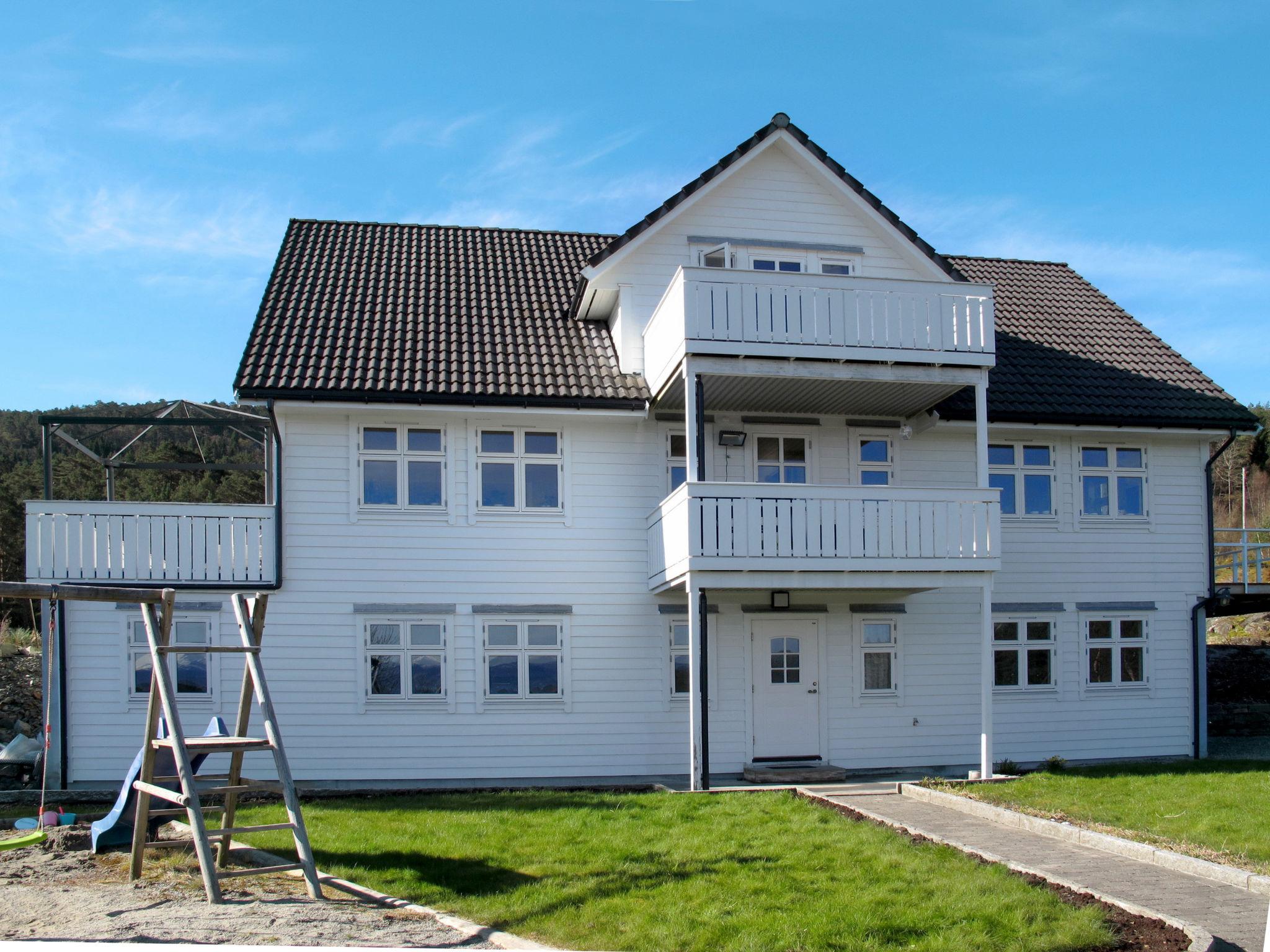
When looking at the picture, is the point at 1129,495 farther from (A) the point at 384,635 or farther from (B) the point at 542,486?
(A) the point at 384,635

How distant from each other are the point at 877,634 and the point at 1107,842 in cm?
799

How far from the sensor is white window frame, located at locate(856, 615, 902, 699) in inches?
716

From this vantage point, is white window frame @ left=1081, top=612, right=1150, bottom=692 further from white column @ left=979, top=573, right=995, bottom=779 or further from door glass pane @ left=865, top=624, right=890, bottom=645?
door glass pane @ left=865, top=624, right=890, bottom=645

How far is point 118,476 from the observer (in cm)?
4734

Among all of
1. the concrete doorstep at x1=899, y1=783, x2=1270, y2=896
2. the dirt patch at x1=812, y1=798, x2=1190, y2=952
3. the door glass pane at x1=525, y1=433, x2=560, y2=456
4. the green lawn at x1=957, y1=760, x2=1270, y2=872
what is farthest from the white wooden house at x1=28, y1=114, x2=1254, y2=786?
the dirt patch at x1=812, y1=798, x2=1190, y2=952

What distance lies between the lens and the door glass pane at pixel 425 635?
56.7 feet

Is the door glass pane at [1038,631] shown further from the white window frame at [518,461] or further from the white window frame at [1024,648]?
the white window frame at [518,461]

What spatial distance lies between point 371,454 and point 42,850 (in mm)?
8034

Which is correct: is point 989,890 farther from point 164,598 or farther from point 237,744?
point 164,598

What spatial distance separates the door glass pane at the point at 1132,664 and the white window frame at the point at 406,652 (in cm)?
1089

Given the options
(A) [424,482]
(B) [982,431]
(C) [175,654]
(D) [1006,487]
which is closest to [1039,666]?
(D) [1006,487]

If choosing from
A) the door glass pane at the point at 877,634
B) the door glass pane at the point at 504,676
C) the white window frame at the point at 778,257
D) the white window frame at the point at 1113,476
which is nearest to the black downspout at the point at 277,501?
the door glass pane at the point at 504,676

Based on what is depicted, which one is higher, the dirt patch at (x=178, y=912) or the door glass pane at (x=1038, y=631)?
the door glass pane at (x=1038, y=631)

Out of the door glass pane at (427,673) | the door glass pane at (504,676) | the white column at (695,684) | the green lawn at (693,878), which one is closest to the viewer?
the green lawn at (693,878)
